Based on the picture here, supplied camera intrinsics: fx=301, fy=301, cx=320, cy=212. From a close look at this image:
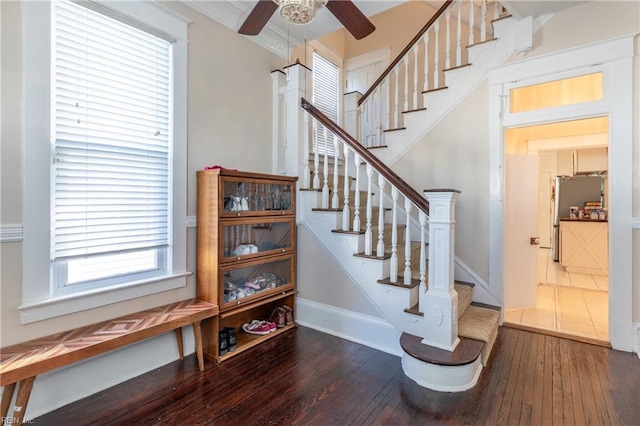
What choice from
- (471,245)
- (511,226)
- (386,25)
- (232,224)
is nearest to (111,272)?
(232,224)

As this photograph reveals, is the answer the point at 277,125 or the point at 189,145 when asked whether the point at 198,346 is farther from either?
the point at 277,125

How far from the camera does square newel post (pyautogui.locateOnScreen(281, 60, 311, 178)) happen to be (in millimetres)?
3236

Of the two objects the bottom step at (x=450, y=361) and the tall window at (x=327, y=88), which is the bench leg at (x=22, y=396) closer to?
the bottom step at (x=450, y=361)

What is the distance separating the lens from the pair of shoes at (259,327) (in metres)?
2.84

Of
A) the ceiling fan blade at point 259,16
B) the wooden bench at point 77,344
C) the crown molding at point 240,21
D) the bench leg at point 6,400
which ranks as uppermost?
the crown molding at point 240,21

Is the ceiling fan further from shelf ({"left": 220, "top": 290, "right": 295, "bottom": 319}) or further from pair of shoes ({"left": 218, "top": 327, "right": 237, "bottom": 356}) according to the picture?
pair of shoes ({"left": 218, "top": 327, "right": 237, "bottom": 356})

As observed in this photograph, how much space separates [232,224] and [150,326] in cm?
93

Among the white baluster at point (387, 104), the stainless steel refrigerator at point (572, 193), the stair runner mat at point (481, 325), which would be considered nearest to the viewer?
the stair runner mat at point (481, 325)

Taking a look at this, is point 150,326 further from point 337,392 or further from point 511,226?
point 511,226

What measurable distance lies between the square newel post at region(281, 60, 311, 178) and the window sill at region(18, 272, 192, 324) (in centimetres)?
154

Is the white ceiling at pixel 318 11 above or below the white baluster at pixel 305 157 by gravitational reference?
above

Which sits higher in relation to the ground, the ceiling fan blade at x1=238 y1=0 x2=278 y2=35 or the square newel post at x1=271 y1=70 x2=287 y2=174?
the ceiling fan blade at x1=238 y1=0 x2=278 y2=35

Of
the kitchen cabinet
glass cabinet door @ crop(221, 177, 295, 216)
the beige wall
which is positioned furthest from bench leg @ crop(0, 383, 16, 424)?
the kitchen cabinet

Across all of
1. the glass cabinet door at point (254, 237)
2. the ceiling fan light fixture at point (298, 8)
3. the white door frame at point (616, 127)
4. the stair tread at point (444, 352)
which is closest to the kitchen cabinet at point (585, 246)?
the white door frame at point (616, 127)
